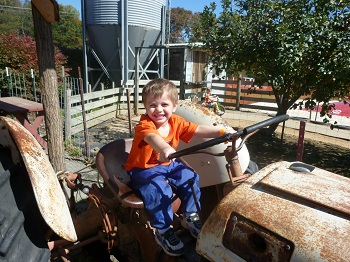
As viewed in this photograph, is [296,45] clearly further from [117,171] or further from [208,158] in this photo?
[117,171]

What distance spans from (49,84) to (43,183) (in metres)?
2.21

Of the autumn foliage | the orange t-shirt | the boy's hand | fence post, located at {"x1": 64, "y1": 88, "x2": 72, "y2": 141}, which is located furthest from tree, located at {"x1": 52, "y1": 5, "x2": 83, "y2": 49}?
the boy's hand

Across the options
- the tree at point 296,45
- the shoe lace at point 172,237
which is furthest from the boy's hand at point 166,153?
the tree at point 296,45

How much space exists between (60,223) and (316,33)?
15.1 ft

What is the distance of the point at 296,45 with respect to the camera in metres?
4.61

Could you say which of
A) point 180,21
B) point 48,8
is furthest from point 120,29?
point 180,21

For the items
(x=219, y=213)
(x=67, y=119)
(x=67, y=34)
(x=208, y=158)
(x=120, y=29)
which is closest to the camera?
(x=219, y=213)

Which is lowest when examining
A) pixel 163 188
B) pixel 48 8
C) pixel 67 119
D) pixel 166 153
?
pixel 67 119

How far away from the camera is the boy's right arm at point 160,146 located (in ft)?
4.85

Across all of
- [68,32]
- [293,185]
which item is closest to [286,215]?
[293,185]

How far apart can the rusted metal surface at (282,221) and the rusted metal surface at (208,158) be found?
76cm

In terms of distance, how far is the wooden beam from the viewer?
2990 millimetres

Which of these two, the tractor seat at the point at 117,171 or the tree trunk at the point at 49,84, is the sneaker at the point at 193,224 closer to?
the tractor seat at the point at 117,171

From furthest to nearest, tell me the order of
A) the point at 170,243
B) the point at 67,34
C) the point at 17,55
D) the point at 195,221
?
the point at 67,34 < the point at 17,55 < the point at 195,221 < the point at 170,243
